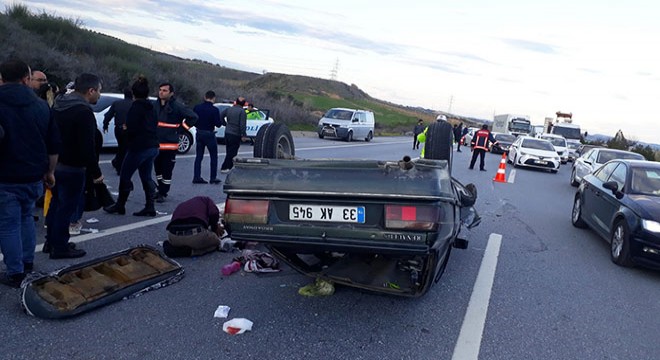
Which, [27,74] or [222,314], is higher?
[27,74]

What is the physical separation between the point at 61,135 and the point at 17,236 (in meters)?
1.18

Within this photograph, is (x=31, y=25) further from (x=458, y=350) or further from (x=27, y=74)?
(x=458, y=350)

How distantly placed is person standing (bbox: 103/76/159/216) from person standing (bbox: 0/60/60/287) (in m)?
2.41

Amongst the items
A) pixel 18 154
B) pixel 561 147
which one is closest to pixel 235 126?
pixel 18 154

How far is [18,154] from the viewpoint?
442 centimetres

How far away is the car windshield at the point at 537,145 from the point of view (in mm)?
22594

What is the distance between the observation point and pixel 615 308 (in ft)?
17.4

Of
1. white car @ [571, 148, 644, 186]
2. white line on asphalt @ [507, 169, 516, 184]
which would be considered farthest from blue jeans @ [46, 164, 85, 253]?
white car @ [571, 148, 644, 186]

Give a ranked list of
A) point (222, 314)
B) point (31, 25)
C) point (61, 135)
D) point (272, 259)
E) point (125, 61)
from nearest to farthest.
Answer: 1. point (222, 314)
2. point (61, 135)
3. point (272, 259)
4. point (31, 25)
5. point (125, 61)

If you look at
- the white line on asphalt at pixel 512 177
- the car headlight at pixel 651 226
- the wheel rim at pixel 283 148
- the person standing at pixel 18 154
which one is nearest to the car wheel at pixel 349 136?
the white line on asphalt at pixel 512 177

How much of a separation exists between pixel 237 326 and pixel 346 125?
26.1 meters

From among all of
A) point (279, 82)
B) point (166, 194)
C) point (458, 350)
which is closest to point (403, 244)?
point (458, 350)

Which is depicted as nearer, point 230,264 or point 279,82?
point 230,264

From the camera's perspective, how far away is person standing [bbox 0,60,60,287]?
4.37 metres
